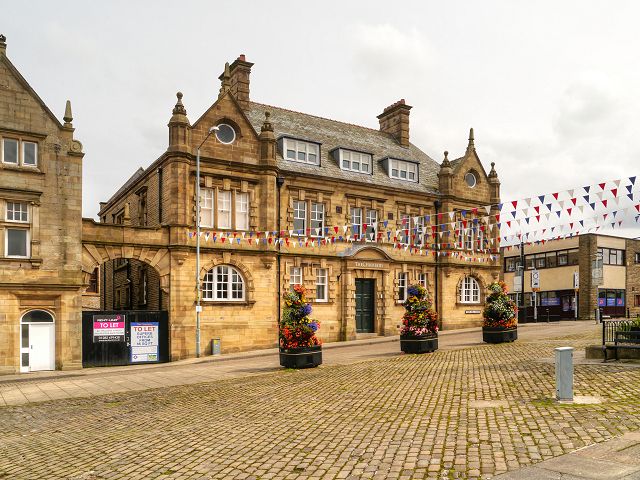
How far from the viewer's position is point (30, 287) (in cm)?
2411

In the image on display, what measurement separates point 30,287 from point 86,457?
16738 millimetres

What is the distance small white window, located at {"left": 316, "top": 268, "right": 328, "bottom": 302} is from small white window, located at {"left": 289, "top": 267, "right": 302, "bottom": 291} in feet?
3.82

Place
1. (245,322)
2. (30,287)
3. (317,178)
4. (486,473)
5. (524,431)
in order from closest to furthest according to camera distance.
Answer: (486,473)
(524,431)
(30,287)
(245,322)
(317,178)

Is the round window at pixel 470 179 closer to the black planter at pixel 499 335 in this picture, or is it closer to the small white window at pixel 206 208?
the black planter at pixel 499 335

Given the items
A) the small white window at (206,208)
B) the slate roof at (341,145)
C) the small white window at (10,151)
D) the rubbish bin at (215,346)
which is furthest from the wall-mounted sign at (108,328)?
the slate roof at (341,145)

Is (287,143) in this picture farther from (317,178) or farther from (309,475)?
(309,475)

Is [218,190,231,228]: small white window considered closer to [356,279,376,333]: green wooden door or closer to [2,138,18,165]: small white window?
[356,279,376,333]: green wooden door

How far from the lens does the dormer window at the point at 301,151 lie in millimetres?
33375

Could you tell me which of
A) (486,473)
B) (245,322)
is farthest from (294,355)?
(486,473)

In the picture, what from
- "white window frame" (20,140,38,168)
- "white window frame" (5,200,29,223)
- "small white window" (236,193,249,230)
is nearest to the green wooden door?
"small white window" (236,193,249,230)

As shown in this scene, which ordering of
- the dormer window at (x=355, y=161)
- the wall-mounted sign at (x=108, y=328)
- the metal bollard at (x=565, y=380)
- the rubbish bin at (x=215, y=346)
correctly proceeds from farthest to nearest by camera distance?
the dormer window at (x=355, y=161) < the rubbish bin at (x=215, y=346) < the wall-mounted sign at (x=108, y=328) < the metal bollard at (x=565, y=380)

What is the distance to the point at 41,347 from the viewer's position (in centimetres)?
2455

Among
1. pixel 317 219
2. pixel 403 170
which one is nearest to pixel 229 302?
pixel 317 219

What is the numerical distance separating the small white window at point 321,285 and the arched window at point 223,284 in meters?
4.84
